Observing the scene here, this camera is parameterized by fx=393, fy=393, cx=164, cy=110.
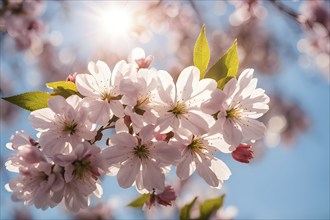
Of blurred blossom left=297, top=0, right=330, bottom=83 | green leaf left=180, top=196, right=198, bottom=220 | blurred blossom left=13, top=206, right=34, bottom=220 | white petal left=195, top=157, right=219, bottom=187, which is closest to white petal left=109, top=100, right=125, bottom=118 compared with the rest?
white petal left=195, top=157, right=219, bottom=187

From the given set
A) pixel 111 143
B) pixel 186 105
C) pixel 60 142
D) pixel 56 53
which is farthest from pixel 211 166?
pixel 56 53

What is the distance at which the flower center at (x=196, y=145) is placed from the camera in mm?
1399

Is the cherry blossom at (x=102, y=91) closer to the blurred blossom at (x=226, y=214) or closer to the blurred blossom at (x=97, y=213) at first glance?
the blurred blossom at (x=226, y=214)

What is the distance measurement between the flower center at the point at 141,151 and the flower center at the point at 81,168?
0.17 meters

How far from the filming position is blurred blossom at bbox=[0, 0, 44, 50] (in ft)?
11.1

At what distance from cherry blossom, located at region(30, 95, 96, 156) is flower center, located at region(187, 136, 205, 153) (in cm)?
34

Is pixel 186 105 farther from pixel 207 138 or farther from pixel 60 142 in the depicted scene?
pixel 60 142

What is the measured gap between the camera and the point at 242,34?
25.2ft

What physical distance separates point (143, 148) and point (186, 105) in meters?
0.22

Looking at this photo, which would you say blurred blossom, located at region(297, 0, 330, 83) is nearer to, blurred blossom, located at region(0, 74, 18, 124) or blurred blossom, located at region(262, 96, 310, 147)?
blurred blossom, located at region(262, 96, 310, 147)

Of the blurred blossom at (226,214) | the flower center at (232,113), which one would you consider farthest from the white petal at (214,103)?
the blurred blossom at (226,214)

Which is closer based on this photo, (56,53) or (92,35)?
(92,35)

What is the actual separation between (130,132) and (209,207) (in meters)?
0.87

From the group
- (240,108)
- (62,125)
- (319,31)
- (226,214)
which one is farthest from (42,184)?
(319,31)
